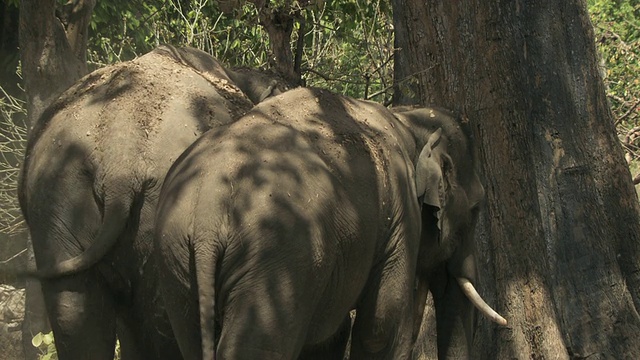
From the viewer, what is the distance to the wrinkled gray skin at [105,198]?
20.0 feet

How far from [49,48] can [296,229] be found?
5793mm

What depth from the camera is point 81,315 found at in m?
6.23

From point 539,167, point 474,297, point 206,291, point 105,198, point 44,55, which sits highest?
point 44,55

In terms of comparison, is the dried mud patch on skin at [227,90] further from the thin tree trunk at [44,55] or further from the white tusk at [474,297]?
the thin tree trunk at [44,55]

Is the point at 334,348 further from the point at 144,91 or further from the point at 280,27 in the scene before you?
the point at 280,27

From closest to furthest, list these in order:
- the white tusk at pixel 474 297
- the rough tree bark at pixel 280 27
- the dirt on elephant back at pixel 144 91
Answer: the dirt on elephant back at pixel 144 91 → the white tusk at pixel 474 297 → the rough tree bark at pixel 280 27

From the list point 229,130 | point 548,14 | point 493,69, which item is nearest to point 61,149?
point 229,130

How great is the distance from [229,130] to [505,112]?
106 inches

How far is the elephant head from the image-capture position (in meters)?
6.09

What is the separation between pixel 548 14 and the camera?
8383 mm

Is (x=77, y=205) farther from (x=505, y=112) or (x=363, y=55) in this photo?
(x=363, y=55)

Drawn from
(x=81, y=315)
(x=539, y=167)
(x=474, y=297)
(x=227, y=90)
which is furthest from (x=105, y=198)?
(x=539, y=167)

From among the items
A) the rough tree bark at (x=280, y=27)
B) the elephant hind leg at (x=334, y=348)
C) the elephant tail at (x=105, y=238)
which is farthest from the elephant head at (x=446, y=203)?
the rough tree bark at (x=280, y=27)

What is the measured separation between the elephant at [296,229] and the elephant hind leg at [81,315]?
1.16 m
